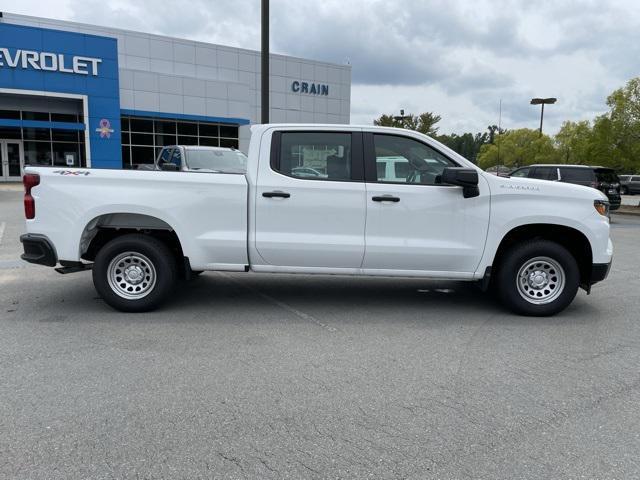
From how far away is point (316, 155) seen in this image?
5707 mm

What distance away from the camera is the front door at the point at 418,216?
555 centimetres

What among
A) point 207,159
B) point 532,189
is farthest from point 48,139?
point 532,189

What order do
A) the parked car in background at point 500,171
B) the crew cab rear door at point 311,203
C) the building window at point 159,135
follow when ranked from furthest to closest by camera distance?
the building window at point 159,135 < the parked car in background at point 500,171 < the crew cab rear door at point 311,203

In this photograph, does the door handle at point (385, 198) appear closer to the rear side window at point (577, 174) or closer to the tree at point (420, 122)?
the rear side window at point (577, 174)

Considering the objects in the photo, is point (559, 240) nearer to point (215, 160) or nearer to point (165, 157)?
point (215, 160)

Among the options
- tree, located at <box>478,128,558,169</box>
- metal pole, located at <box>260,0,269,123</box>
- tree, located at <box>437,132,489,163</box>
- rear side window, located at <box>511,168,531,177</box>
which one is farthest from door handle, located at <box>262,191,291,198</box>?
tree, located at <box>437,132,489,163</box>

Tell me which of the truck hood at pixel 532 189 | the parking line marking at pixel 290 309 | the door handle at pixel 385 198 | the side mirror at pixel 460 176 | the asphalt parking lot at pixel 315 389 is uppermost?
the side mirror at pixel 460 176

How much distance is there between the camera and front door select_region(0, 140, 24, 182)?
29.4 meters

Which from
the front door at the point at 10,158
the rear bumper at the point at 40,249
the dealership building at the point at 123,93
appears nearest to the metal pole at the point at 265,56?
the rear bumper at the point at 40,249

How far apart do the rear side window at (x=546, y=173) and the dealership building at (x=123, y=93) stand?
21.0 meters

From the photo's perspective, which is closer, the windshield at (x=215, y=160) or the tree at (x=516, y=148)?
the windshield at (x=215, y=160)

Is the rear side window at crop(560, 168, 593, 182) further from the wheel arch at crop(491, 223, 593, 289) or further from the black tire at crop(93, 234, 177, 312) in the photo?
the black tire at crop(93, 234, 177, 312)

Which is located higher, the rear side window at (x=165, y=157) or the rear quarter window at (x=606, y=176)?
the rear side window at (x=165, y=157)

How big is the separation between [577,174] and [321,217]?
51.5 feet
